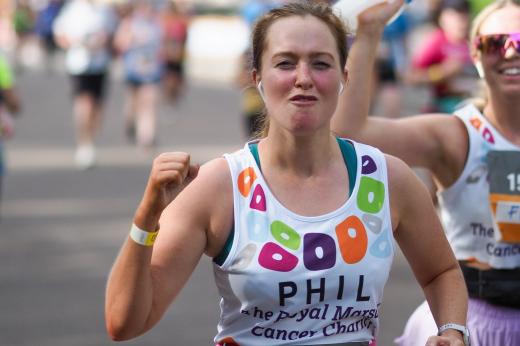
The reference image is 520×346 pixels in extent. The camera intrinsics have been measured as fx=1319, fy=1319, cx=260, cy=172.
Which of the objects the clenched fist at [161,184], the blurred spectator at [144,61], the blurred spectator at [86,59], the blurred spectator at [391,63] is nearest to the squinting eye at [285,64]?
the clenched fist at [161,184]

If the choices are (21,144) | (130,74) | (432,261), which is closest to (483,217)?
(432,261)

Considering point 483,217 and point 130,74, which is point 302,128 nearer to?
point 483,217

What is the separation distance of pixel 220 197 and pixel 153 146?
14022 mm

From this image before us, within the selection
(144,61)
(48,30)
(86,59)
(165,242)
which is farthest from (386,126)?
(48,30)

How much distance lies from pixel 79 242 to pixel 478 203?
6.48 metres

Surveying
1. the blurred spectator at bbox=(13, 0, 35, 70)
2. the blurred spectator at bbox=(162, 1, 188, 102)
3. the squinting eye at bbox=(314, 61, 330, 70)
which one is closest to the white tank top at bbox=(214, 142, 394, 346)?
the squinting eye at bbox=(314, 61, 330, 70)

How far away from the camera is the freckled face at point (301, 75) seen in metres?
3.19

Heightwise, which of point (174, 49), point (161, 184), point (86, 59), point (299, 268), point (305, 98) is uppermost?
point (174, 49)

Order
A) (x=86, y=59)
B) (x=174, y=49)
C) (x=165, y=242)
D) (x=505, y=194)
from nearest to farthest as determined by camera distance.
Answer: (x=165, y=242)
(x=505, y=194)
(x=86, y=59)
(x=174, y=49)

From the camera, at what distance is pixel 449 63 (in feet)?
34.8

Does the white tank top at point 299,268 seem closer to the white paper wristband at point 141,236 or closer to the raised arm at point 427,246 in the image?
the raised arm at point 427,246

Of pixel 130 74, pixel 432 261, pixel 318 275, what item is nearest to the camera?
pixel 318 275

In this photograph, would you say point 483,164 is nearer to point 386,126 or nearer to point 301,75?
point 386,126

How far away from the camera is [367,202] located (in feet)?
10.8
